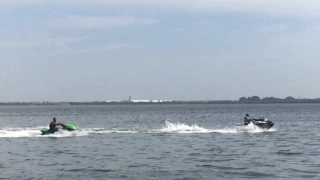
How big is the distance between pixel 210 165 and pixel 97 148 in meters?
11.3

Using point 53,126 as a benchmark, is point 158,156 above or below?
below

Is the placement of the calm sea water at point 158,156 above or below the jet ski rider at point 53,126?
below

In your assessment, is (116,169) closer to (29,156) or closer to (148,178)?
(148,178)

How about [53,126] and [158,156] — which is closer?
[158,156]

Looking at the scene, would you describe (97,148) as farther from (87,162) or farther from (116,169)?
(116,169)

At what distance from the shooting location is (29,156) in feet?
101

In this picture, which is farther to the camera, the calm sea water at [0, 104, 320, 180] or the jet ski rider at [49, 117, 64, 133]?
the jet ski rider at [49, 117, 64, 133]

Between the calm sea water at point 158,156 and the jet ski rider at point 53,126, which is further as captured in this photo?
the jet ski rider at point 53,126

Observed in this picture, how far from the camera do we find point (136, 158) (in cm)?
2884

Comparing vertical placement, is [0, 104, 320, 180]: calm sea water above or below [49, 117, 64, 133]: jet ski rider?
below

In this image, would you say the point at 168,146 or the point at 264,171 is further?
the point at 168,146

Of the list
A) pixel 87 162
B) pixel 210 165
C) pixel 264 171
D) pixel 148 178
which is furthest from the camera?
pixel 87 162

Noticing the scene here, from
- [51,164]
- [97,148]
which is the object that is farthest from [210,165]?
[97,148]

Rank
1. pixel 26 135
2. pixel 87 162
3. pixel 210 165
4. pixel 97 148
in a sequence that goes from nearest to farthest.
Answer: pixel 210 165 < pixel 87 162 < pixel 97 148 < pixel 26 135
